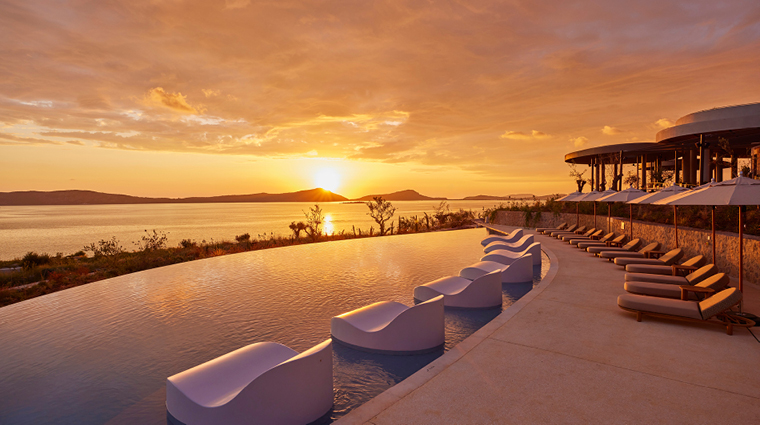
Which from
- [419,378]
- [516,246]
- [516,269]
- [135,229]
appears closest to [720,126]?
[516,246]

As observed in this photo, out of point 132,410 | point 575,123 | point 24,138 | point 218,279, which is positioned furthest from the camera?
point 24,138

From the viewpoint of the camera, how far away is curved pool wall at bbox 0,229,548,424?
11.5 feet

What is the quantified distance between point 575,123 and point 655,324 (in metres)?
18.1

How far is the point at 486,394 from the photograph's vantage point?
2.87 metres

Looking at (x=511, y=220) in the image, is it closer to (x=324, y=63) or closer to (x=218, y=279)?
(x=324, y=63)

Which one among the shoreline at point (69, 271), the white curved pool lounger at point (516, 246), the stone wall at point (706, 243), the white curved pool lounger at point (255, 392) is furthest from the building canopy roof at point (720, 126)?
the shoreline at point (69, 271)

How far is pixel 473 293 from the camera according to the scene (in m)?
6.07

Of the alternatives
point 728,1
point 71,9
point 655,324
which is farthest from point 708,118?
point 71,9

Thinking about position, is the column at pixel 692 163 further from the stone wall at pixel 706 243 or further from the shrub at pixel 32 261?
the shrub at pixel 32 261

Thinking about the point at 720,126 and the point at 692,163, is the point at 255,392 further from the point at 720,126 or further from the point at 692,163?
the point at 692,163

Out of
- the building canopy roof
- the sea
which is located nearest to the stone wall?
the building canopy roof

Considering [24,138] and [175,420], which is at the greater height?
[24,138]

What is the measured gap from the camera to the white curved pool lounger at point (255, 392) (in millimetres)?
2541

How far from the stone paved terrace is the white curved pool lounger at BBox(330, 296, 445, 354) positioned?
1.82 ft
